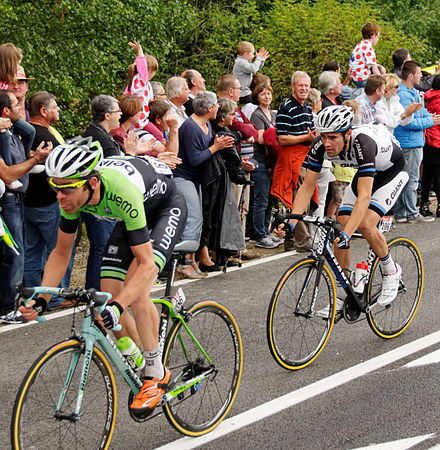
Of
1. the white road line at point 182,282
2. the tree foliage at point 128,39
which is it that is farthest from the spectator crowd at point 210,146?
the tree foliage at point 128,39

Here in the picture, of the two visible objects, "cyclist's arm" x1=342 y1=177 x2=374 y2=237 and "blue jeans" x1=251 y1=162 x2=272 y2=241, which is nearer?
"cyclist's arm" x1=342 y1=177 x2=374 y2=237

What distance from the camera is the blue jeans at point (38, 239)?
8352 millimetres

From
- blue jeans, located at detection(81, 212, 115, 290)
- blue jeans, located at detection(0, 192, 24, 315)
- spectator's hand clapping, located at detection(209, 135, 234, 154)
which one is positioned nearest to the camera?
blue jeans, located at detection(0, 192, 24, 315)

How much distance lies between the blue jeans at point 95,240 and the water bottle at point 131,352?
3.34 meters

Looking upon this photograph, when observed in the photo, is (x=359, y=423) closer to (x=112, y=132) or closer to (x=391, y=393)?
(x=391, y=393)

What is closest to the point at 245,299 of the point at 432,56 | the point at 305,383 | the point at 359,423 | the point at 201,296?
the point at 201,296

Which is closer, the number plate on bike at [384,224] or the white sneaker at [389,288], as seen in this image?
the white sneaker at [389,288]

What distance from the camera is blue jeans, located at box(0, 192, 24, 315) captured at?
786 centimetres

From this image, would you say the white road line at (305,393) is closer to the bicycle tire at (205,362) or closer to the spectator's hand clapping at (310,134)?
the bicycle tire at (205,362)

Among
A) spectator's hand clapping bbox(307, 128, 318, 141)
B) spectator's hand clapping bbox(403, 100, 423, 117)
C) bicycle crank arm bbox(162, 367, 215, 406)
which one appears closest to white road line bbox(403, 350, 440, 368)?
bicycle crank arm bbox(162, 367, 215, 406)

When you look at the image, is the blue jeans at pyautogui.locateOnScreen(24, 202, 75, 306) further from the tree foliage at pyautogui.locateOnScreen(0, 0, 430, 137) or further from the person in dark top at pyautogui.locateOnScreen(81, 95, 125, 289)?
the tree foliage at pyautogui.locateOnScreen(0, 0, 430, 137)

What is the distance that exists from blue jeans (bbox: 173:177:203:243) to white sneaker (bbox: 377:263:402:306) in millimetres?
2596

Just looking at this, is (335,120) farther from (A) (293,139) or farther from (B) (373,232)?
(A) (293,139)

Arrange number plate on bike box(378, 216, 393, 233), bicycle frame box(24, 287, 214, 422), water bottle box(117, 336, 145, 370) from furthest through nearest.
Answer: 1. number plate on bike box(378, 216, 393, 233)
2. water bottle box(117, 336, 145, 370)
3. bicycle frame box(24, 287, 214, 422)
